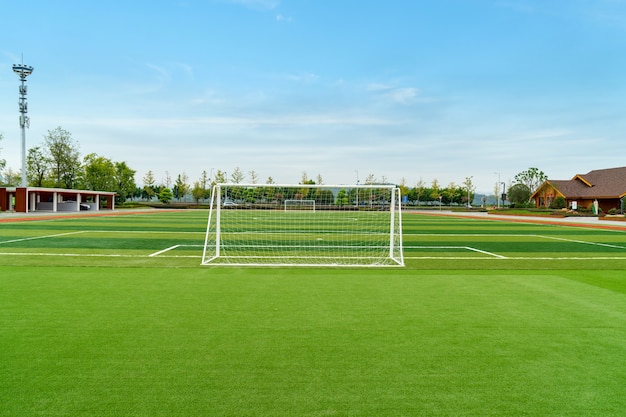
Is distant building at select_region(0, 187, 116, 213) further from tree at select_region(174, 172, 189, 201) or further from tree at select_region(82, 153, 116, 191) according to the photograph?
tree at select_region(174, 172, 189, 201)

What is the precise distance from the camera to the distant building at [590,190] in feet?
158

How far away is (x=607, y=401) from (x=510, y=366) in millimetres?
823

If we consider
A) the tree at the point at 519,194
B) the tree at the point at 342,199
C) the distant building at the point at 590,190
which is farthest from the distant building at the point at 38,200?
the tree at the point at 519,194

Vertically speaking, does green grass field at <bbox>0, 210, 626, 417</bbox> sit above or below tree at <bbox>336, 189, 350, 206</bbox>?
below

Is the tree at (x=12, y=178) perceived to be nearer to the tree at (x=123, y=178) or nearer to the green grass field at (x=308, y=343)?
the tree at (x=123, y=178)

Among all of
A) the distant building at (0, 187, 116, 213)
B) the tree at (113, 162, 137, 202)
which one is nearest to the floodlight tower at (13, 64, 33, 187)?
the distant building at (0, 187, 116, 213)

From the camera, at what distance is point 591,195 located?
50.8 metres

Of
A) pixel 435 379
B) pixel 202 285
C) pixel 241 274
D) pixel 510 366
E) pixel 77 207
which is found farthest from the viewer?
pixel 77 207

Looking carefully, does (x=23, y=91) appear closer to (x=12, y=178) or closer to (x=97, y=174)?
(x=97, y=174)

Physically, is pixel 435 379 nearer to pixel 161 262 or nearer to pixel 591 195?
pixel 161 262

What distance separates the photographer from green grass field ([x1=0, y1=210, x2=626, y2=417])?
3.25 metres

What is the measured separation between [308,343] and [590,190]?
201 ft

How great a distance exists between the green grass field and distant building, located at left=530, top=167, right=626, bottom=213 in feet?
164

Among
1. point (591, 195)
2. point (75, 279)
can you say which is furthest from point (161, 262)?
point (591, 195)
